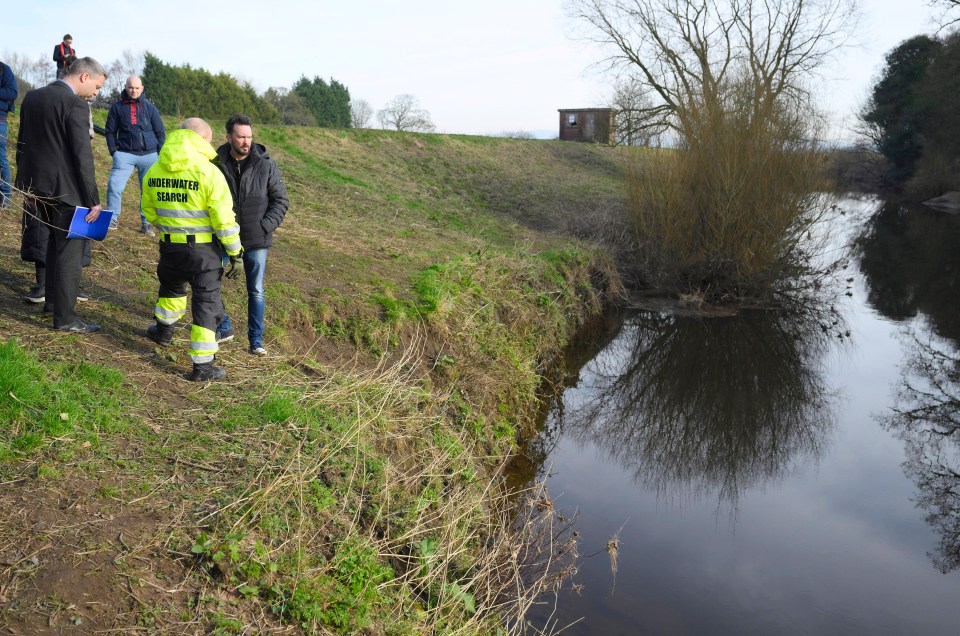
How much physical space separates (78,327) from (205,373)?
1061mm

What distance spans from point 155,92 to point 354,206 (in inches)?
644

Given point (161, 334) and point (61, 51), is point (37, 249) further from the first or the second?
point (61, 51)

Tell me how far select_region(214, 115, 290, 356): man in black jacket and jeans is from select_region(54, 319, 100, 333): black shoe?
0.98 metres

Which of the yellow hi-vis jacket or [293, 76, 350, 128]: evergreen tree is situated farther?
[293, 76, 350, 128]: evergreen tree

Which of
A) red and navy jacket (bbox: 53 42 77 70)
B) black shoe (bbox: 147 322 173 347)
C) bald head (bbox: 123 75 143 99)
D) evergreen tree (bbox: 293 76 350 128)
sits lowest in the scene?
black shoe (bbox: 147 322 173 347)

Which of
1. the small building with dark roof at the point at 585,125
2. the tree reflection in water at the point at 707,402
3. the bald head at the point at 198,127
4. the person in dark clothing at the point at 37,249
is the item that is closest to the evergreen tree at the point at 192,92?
the small building with dark roof at the point at 585,125

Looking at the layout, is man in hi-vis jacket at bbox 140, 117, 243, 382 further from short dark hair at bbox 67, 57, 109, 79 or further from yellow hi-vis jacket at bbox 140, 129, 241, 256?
short dark hair at bbox 67, 57, 109, 79

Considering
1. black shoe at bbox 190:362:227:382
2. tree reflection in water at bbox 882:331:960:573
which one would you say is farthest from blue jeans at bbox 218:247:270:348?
tree reflection in water at bbox 882:331:960:573

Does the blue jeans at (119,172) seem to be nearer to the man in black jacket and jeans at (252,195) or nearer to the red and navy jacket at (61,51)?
the man in black jacket and jeans at (252,195)

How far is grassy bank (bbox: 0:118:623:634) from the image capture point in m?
3.48

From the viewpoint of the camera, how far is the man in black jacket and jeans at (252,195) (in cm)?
577

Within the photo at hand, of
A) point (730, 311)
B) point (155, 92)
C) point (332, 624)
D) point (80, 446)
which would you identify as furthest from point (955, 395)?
point (155, 92)

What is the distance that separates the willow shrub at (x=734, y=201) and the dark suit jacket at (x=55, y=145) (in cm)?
1128

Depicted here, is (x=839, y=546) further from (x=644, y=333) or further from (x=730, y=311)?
(x=730, y=311)
